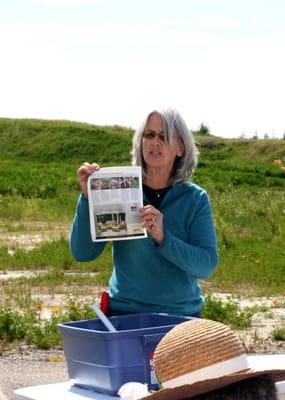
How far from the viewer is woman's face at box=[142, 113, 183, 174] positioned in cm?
484

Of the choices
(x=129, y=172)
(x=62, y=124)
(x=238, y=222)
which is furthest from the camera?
(x=62, y=124)

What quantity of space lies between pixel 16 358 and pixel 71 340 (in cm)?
401

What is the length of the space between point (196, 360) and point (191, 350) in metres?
0.04

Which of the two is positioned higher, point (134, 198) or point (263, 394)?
point (134, 198)

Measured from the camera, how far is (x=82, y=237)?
4.87 m

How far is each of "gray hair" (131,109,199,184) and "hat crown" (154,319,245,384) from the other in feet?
4.11

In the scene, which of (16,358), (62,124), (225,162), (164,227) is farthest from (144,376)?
(62,124)

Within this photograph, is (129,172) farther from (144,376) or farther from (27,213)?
(27,213)

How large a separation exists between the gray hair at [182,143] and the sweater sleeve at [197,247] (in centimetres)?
15

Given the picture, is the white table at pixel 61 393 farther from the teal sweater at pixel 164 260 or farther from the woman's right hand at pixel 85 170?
the woman's right hand at pixel 85 170

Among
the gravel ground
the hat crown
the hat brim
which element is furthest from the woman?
the gravel ground

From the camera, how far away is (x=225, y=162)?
42.3m

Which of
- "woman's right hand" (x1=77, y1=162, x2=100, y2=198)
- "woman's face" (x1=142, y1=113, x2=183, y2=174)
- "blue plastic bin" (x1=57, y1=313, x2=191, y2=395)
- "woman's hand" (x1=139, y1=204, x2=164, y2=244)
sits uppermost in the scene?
"woman's face" (x1=142, y1=113, x2=183, y2=174)

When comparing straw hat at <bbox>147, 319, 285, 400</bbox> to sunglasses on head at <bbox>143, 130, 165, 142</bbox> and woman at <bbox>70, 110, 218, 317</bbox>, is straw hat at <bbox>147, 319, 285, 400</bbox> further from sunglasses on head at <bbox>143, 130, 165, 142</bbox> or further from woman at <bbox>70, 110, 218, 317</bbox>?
sunglasses on head at <bbox>143, 130, 165, 142</bbox>
